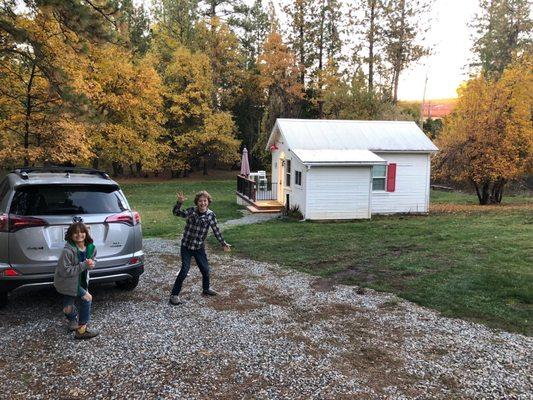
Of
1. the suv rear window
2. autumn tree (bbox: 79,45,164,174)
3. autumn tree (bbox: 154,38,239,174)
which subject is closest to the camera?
the suv rear window

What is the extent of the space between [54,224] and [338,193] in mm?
11648

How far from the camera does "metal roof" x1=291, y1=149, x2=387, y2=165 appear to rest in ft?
48.6

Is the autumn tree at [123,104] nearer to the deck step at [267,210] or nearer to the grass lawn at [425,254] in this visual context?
the grass lawn at [425,254]

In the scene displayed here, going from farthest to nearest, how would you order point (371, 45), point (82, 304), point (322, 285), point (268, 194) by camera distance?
point (371, 45), point (268, 194), point (322, 285), point (82, 304)

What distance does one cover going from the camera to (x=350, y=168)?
15305 mm

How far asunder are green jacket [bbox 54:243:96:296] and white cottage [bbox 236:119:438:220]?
10.9 m

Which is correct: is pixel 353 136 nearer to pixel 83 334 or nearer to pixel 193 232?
pixel 193 232

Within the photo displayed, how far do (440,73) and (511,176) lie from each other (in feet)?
103

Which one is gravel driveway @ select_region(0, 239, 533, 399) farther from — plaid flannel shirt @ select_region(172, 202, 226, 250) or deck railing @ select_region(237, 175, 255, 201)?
deck railing @ select_region(237, 175, 255, 201)

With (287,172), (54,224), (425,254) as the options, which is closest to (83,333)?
(54,224)

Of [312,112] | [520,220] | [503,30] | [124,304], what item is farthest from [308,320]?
Answer: [503,30]

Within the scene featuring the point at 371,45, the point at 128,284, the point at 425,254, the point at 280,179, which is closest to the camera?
the point at 128,284

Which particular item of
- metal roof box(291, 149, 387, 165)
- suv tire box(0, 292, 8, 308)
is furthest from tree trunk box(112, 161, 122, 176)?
suv tire box(0, 292, 8, 308)

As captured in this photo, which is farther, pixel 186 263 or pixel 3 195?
pixel 186 263
